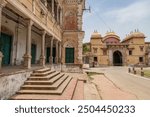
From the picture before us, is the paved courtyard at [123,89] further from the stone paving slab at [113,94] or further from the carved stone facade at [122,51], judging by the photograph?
the carved stone facade at [122,51]

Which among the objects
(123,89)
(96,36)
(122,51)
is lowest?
(123,89)

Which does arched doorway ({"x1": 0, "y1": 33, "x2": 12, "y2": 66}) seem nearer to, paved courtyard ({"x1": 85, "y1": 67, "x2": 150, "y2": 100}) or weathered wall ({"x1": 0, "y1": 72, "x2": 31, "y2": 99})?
weathered wall ({"x1": 0, "y1": 72, "x2": 31, "y2": 99})

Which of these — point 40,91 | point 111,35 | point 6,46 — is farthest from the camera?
point 111,35

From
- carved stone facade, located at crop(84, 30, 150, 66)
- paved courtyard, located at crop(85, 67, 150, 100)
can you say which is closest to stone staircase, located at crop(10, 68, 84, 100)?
paved courtyard, located at crop(85, 67, 150, 100)

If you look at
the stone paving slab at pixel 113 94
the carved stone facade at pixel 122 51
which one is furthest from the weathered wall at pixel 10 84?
the carved stone facade at pixel 122 51

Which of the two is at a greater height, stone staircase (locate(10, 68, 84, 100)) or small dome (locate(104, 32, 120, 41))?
small dome (locate(104, 32, 120, 41))

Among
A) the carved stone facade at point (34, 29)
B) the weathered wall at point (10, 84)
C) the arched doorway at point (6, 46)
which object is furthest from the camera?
the arched doorway at point (6, 46)

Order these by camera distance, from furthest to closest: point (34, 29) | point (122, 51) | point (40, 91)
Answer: point (122, 51) < point (34, 29) < point (40, 91)

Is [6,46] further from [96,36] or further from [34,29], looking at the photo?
[96,36]

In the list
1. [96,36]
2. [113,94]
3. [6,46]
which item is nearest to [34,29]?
[6,46]

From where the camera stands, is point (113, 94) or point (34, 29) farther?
point (34, 29)

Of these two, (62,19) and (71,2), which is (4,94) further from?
(71,2)

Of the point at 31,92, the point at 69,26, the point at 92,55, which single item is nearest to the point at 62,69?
the point at 69,26

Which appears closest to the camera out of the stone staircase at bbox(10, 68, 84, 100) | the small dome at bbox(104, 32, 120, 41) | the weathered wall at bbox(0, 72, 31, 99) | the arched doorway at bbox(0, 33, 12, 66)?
the weathered wall at bbox(0, 72, 31, 99)
